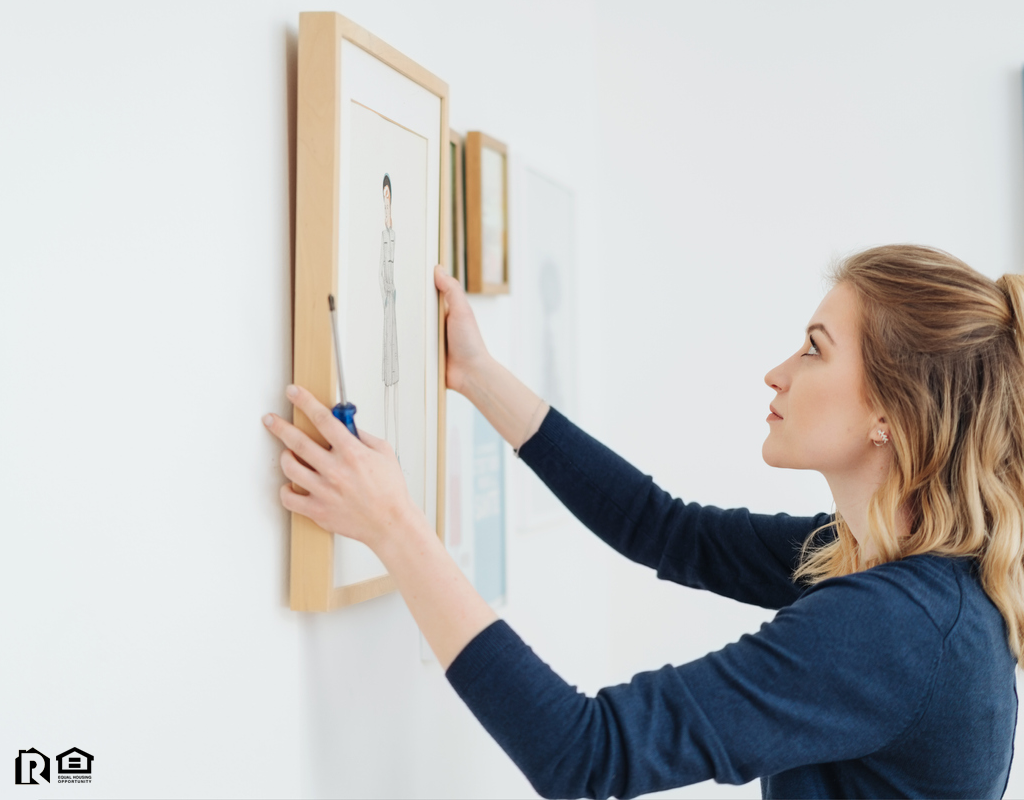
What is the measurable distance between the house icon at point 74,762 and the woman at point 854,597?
0.30 m

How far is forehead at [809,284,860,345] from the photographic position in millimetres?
1073

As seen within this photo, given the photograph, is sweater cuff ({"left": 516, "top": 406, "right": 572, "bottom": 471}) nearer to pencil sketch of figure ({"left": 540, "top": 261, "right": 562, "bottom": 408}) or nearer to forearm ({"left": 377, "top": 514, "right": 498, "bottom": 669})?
forearm ({"left": 377, "top": 514, "right": 498, "bottom": 669})

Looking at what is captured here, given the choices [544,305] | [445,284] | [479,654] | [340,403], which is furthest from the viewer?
[544,305]

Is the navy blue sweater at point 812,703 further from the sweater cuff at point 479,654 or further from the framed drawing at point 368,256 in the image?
the framed drawing at point 368,256

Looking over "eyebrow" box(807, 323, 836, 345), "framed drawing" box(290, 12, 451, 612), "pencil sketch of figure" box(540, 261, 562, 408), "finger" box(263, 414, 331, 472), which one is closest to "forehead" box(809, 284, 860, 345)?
"eyebrow" box(807, 323, 836, 345)

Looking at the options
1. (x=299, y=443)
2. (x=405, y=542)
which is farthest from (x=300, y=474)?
(x=405, y=542)

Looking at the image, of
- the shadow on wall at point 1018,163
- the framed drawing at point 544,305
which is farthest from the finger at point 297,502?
the shadow on wall at point 1018,163

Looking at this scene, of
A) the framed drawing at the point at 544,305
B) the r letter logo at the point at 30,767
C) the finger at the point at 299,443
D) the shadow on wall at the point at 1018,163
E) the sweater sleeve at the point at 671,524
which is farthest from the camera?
the shadow on wall at the point at 1018,163

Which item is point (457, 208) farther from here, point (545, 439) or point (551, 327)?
point (551, 327)

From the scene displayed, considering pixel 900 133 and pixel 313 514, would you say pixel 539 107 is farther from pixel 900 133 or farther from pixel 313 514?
pixel 313 514

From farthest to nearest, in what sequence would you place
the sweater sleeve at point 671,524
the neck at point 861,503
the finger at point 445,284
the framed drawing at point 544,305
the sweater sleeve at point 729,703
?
the framed drawing at point 544,305 < the sweater sleeve at point 671,524 < the finger at point 445,284 < the neck at point 861,503 < the sweater sleeve at point 729,703

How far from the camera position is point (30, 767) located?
27.2 inches

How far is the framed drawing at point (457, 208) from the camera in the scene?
1416 millimetres

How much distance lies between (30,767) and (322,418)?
0.39 meters
